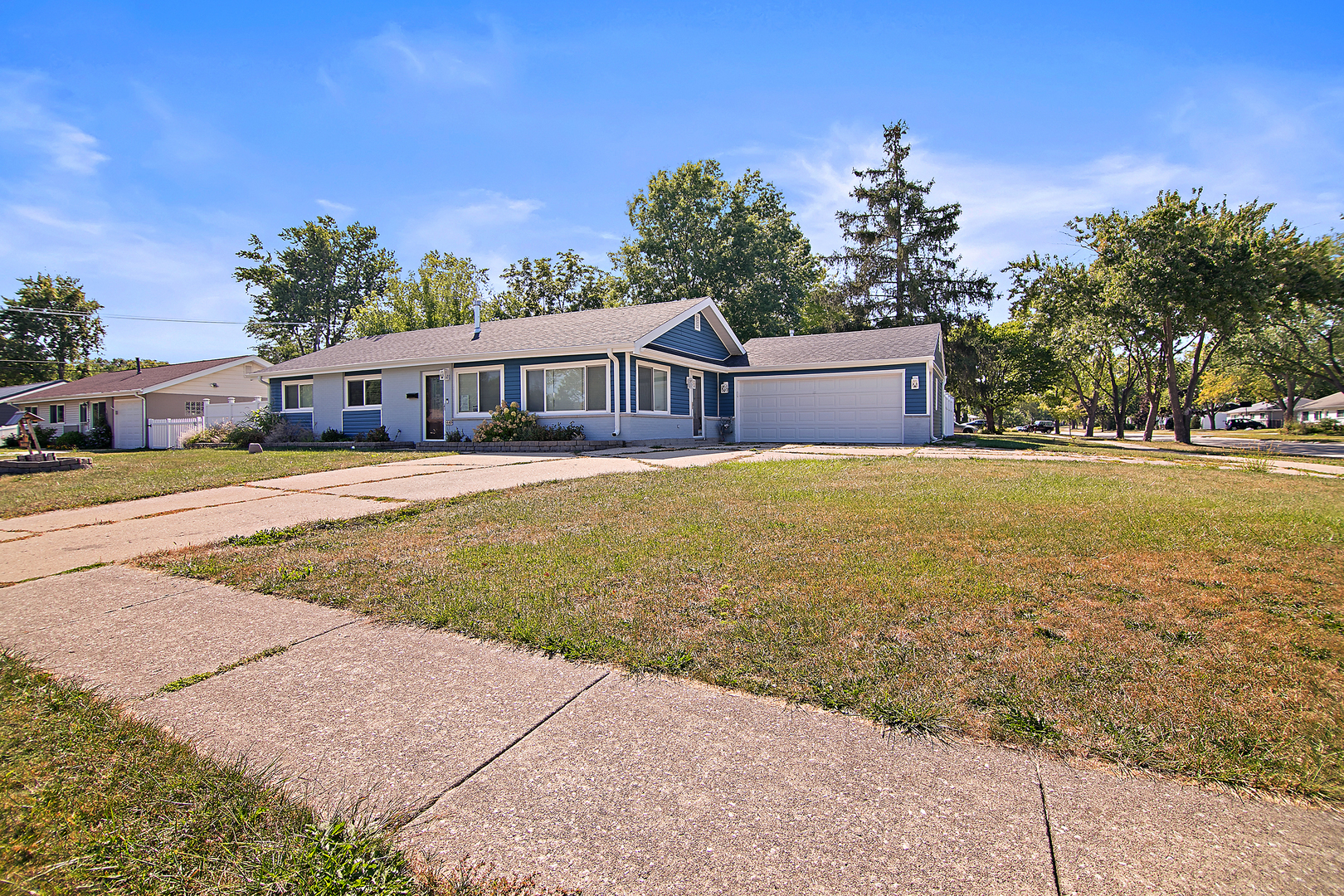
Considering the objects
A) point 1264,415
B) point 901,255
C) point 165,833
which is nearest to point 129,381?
point 165,833

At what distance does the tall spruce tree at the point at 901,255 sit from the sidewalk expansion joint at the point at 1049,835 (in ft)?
116

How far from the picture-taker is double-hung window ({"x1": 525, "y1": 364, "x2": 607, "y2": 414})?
1606 cm

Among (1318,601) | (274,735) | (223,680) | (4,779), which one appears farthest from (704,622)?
(1318,601)

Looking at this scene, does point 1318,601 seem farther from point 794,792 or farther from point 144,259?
point 144,259

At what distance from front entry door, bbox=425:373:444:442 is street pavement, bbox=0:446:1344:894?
16.0 m

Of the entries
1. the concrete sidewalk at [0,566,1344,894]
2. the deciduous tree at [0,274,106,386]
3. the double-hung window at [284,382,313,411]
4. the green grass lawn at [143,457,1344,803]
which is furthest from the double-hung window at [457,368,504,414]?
the deciduous tree at [0,274,106,386]

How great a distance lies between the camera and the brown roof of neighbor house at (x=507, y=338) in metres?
16.4

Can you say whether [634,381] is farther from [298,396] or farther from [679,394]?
[298,396]

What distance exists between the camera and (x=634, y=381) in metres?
15.9

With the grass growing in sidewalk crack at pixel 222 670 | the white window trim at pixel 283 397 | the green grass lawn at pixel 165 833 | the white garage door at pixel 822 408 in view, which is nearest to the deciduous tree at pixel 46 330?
the white window trim at pixel 283 397

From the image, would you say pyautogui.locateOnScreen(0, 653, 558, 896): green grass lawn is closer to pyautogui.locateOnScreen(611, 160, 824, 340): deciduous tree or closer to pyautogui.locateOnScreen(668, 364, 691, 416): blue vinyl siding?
pyautogui.locateOnScreen(668, 364, 691, 416): blue vinyl siding

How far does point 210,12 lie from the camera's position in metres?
9.02

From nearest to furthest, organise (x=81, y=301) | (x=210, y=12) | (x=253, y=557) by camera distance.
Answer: (x=253, y=557), (x=210, y=12), (x=81, y=301)

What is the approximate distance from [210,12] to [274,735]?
1192cm
